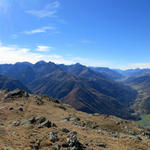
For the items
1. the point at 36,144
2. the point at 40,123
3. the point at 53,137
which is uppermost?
the point at 53,137

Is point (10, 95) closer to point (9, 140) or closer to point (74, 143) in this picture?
point (9, 140)

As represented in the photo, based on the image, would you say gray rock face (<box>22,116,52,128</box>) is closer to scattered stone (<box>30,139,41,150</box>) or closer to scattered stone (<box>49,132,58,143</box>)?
scattered stone (<box>49,132,58,143</box>)

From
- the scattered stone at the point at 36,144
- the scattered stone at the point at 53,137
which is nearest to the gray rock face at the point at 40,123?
the scattered stone at the point at 53,137

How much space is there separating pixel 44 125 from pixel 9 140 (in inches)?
312

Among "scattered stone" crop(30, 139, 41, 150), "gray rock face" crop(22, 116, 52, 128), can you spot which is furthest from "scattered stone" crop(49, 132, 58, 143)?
"gray rock face" crop(22, 116, 52, 128)

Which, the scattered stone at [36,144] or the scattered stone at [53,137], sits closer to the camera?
the scattered stone at [36,144]

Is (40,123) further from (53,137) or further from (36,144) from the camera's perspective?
(36,144)

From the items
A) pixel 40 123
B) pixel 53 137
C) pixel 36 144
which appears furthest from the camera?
pixel 40 123

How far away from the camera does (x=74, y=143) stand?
21391mm

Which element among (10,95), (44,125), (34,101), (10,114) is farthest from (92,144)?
(10,95)

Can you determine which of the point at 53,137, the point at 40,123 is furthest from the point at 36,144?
the point at 40,123

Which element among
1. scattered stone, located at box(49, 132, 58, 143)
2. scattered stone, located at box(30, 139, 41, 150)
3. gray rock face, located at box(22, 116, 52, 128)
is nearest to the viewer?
scattered stone, located at box(30, 139, 41, 150)

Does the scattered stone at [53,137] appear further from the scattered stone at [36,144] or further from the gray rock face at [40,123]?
the gray rock face at [40,123]

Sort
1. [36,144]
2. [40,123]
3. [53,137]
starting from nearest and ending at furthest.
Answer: [36,144] < [53,137] < [40,123]
